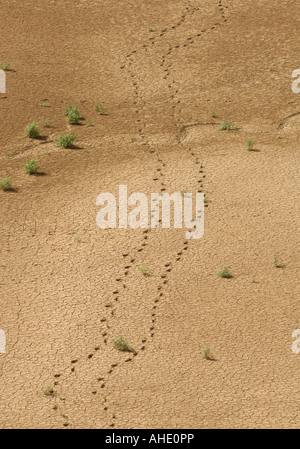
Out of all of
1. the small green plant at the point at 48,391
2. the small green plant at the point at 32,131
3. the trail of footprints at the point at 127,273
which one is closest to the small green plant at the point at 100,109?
the trail of footprints at the point at 127,273

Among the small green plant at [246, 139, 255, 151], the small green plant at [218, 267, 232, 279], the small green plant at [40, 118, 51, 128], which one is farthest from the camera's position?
the small green plant at [40, 118, 51, 128]

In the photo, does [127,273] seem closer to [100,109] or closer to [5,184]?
[5,184]

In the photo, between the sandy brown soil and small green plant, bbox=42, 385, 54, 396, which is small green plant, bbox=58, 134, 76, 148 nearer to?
the sandy brown soil

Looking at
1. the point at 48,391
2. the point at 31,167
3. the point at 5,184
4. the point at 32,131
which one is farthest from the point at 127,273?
the point at 32,131

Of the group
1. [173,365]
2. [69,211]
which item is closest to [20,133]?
[69,211]

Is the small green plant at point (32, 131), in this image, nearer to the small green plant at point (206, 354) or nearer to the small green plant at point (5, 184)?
the small green plant at point (5, 184)

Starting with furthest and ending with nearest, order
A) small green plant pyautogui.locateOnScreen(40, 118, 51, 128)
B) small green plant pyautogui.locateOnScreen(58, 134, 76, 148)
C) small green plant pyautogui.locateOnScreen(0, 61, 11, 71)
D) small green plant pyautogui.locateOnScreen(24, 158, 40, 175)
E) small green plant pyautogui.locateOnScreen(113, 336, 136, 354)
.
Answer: small green plant pyautogui.locateOnScreen(0, 61, 11, 71) < small green plant pyautogui.locateOnScreen(40, 118, 51, 128) < small green plant pyautogui.locateOnScreen(58, 134, 76, 148) < small green plant pyautogui.locateOnScreen(24, 158, 40, 175) < small green plant pyautogui.locateOnScreen(113, 336, 136, 354)

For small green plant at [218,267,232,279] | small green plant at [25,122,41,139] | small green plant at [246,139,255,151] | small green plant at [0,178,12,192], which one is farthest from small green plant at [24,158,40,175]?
small green plant at [218,267,232,279]
